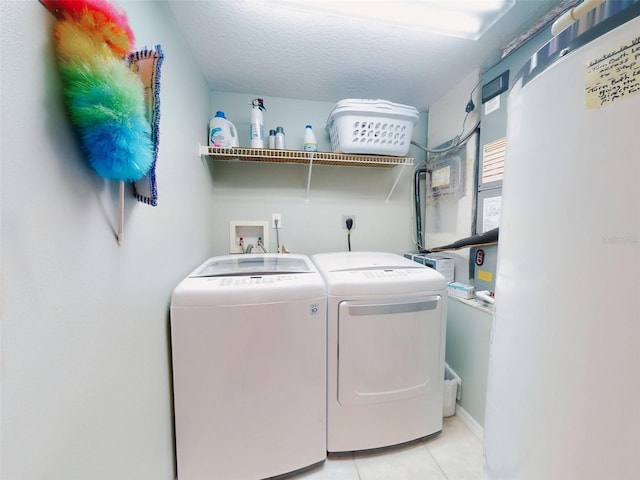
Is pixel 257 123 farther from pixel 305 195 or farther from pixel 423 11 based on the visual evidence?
pixel 423 11

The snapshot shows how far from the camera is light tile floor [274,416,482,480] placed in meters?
1.24

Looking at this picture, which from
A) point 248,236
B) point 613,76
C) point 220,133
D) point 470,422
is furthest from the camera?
point 248,236

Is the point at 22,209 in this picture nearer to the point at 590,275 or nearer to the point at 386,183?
the point at 590,275

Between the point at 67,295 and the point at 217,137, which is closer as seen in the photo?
the point at 67,295

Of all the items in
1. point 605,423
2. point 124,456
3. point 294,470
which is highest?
point 605,423

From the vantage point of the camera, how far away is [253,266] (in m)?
1.45

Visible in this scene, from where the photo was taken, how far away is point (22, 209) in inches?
17.9

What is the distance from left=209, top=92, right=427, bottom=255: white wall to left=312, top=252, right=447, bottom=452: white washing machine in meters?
0.76

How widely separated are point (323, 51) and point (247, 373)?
5.78 feet

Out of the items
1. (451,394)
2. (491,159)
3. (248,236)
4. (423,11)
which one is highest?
(423,11)

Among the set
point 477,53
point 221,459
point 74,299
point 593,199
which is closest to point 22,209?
point 74,299

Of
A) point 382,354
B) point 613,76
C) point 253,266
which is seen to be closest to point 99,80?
point 613,76

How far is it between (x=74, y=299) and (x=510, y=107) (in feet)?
3.91

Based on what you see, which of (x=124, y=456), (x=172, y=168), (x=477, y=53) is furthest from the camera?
(x=477, y=53)
